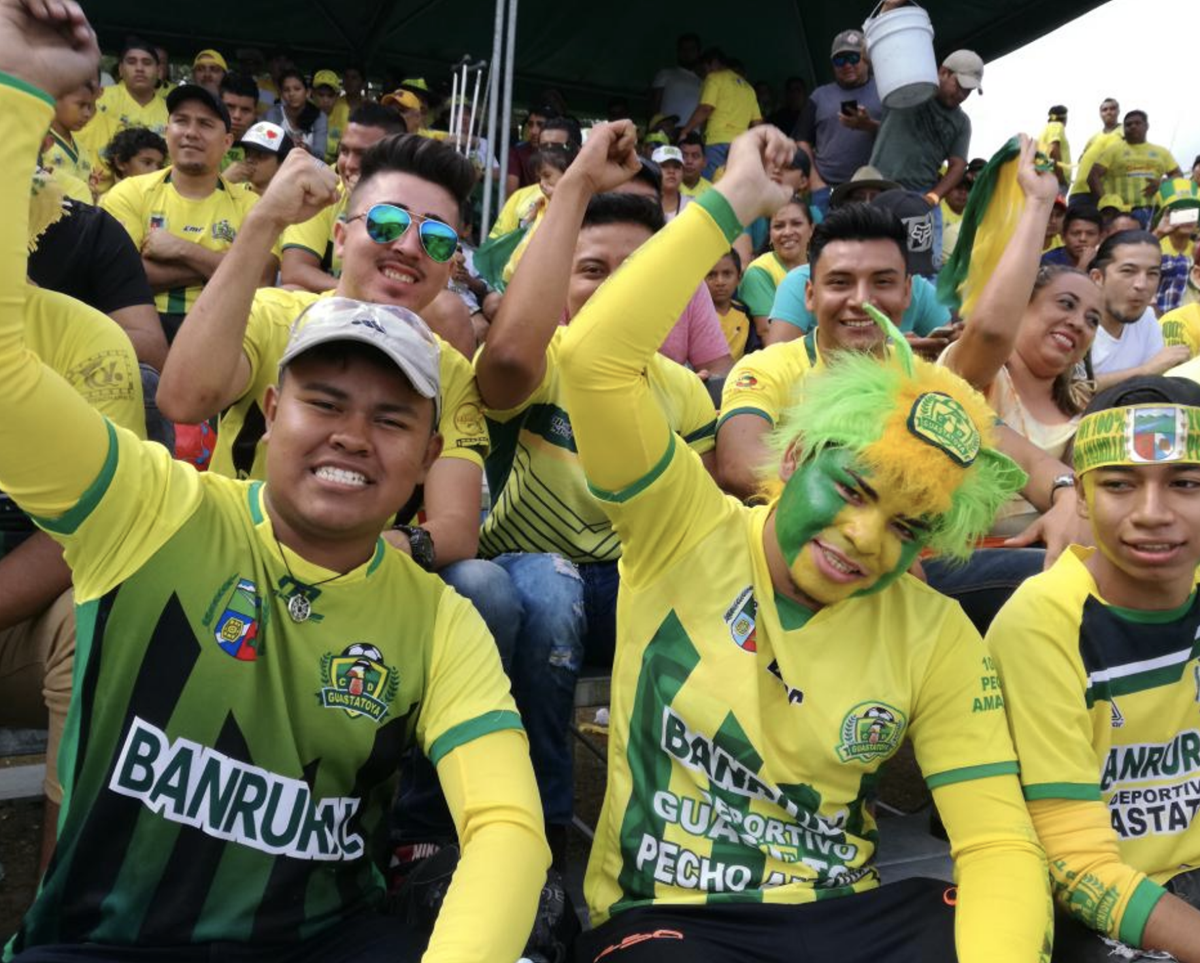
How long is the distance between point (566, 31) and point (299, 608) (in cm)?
1095

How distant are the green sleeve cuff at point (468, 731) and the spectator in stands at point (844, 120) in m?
7.49

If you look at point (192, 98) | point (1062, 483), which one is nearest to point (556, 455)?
point (1062, 483)

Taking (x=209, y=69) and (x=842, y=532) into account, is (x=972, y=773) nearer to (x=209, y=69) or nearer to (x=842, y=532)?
(x=842, y=532)

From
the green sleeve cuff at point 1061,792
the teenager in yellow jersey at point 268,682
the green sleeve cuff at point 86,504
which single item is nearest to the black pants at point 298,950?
the teenager in yellow jersey at point 268,682

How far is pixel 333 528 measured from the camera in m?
1.95

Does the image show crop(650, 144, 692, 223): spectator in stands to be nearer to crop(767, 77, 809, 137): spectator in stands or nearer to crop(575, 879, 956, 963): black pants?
crop(767, 77, 809, 137): spectator in stands

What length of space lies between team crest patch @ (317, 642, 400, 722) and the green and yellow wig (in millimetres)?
944

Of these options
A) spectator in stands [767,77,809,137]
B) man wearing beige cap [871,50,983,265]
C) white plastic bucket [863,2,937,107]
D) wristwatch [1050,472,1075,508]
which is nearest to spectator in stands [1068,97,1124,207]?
spectator in stands [767,77,809,137]

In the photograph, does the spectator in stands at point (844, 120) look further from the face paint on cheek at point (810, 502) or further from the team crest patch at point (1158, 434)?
the face paint on cheek at point (810, 502)

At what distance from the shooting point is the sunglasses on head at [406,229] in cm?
295

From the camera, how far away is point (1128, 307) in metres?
5.98

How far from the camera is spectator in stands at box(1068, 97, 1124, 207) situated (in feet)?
A: 40.2

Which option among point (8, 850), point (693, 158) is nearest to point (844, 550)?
point (8, 850)

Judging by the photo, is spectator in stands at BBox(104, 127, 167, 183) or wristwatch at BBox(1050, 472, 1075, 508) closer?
wristwatch at BBox(1050, 472, 1075, 508)
